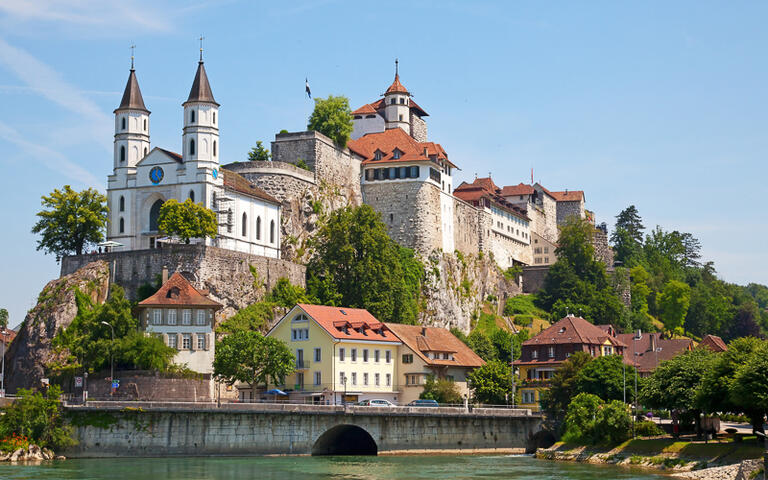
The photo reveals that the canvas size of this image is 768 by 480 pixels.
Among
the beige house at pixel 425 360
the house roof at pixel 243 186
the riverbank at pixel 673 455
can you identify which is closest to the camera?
the riverbank at pixel 673 455

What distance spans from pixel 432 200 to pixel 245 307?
33.7 meters

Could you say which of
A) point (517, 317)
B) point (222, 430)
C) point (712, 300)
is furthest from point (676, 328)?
point (222, 430)

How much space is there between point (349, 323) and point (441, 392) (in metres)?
9.15

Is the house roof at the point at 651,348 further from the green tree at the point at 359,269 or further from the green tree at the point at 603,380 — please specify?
the green tree at the point at 359,269

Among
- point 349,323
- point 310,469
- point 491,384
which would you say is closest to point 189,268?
point 349,323

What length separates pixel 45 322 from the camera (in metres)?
87.9

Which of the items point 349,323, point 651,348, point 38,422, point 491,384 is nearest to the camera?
point 38,422

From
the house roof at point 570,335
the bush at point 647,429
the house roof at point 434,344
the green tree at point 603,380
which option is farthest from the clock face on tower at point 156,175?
the bush at point 647,429

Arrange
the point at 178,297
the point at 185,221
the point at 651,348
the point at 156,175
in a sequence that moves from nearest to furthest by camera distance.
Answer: the point at 178,297, the point at 185,221, the point at 156,175, the point at 651,348

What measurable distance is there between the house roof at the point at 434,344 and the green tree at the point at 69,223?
89.0ft

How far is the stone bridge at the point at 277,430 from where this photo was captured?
73.8m

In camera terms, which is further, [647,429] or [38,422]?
[647,429]

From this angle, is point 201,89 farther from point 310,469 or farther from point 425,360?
point 310,469

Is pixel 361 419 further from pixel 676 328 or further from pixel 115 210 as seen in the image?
pixel 676 328
